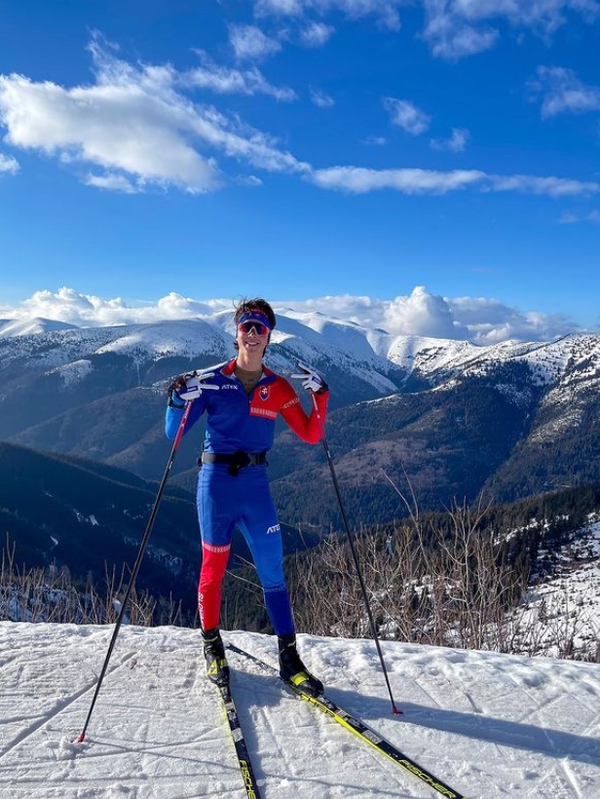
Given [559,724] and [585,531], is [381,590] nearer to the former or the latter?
[559,724]

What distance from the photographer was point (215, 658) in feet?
18.1

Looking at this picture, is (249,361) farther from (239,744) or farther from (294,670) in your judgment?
(239,744)

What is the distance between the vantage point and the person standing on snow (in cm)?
547

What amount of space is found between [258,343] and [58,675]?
3.73 metres

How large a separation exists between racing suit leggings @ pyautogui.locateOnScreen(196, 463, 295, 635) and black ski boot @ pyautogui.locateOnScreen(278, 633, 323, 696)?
0.40ft

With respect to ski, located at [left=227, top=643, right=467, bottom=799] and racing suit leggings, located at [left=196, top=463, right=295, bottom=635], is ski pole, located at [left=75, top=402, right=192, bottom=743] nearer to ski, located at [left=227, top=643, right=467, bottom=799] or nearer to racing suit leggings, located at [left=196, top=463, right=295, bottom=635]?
racing suit leggings, located at [left=196, top=463, right=295, bottom=635]

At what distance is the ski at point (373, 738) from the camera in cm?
386

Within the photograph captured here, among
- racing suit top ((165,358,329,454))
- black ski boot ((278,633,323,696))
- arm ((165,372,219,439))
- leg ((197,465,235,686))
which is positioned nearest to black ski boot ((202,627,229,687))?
leg ((197,465,235,686))

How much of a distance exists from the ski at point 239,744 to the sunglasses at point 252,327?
11.1 ft

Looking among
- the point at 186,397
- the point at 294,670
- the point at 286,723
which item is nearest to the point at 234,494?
the point at 186,397

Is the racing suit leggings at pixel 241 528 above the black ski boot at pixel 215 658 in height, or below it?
above

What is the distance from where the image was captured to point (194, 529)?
13925cm

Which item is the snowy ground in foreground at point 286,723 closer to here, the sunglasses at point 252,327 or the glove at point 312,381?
the glove at point 312,381

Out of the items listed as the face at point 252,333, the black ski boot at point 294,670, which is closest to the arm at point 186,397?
the face at point 252,333
